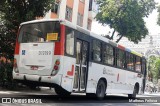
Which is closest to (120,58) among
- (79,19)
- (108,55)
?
(108,55)

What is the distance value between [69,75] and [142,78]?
1032 centimetres

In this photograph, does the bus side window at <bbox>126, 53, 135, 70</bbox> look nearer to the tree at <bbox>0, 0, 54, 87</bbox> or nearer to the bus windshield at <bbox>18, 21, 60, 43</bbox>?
the tree at <bbox>0, 0, 54, 87</bbox>

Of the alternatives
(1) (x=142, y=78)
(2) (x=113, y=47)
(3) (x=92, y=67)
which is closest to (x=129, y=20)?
(1) (x=142, y=78)

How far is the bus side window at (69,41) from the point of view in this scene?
1160 centimetres

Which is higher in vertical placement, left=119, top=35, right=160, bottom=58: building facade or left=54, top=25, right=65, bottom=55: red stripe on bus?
left=119, top=35, right=160, bottom=58: building facade

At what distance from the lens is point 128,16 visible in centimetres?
3100

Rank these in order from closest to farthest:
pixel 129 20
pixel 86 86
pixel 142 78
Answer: pixel 86 86
pixel 142 78
pixel 129 20

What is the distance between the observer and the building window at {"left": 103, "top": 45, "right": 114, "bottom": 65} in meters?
14.7

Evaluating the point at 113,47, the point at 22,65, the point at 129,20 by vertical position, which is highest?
the point at 129,20

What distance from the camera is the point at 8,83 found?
643 inches

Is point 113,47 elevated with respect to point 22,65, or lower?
elevated

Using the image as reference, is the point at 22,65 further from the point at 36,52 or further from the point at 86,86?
the point at 86,86

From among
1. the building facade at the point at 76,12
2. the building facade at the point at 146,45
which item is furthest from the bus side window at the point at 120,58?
the building facade at the point at 146,45

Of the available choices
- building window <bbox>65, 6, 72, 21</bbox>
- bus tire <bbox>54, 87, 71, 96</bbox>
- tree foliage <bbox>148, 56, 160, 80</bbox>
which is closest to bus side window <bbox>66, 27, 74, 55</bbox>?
bus tire <bbox>54, 87, 71, 96</bbox>
